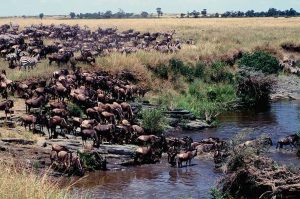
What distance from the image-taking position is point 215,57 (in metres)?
39.7

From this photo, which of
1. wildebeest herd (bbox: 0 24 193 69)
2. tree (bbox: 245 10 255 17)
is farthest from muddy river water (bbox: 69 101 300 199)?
tree (bbox: 245 10 255 17)

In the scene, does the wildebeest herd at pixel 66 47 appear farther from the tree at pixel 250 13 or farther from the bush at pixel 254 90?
the tree at pixel 250 13

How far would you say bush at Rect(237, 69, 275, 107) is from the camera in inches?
1286

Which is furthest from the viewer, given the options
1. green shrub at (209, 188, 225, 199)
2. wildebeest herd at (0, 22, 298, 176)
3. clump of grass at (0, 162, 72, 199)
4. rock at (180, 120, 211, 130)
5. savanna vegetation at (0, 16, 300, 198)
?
savanna vegetation at (0, 16, 300, 198)

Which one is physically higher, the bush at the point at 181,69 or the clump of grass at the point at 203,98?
the bush at the point at 181,69

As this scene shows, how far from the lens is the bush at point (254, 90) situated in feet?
107

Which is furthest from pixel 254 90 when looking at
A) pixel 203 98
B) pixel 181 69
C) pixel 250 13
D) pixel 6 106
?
pixel 250 13

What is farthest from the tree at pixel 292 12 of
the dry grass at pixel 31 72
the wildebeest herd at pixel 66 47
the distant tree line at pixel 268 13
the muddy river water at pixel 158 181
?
the muddy river water at pixel 158 181

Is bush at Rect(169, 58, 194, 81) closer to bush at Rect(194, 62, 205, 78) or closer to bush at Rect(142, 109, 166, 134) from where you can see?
Answer: bush at Rect(194, 62, 205, 78)

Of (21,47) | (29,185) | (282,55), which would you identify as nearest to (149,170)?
(29,185)

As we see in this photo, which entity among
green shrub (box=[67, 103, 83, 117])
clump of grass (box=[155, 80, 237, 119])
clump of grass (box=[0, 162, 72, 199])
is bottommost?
clump of grass (box=[155, 80, 237, 119])

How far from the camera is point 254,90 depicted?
3294 centimetres

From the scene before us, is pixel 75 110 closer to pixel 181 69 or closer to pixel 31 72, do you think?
pixel 31 72

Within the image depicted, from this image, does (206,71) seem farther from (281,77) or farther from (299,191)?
(299,191)
